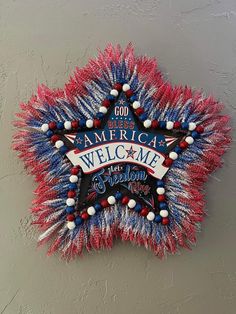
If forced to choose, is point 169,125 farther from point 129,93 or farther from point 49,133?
point 49,133

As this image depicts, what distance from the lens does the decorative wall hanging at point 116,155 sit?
1064 mm

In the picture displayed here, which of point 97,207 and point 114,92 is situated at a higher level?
point 114,92

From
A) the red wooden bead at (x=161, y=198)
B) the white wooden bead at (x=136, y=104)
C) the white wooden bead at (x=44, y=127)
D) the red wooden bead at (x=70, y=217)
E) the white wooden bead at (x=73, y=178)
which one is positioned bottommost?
the red wooden bead at (x=161, y=198)

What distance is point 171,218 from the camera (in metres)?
1.10

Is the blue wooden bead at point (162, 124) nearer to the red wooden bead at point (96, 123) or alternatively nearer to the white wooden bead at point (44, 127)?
the red wooden bead at point (96, 123)

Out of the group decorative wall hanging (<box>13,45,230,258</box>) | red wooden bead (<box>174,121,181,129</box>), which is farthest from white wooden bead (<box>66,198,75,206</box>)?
red wooden bead (<box>174,121,181,129</box>)

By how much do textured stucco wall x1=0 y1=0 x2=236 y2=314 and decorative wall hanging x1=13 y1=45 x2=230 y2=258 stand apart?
0.17 feet

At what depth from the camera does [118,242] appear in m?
1.12

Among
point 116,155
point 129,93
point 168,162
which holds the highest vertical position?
point 129,93

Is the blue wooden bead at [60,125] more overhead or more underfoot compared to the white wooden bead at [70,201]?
more overhead

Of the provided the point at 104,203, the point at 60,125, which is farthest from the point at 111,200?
the point at 60,125

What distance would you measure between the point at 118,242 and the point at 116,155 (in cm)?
23

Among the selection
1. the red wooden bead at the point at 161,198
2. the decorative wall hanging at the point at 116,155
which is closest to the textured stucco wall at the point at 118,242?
the decorative wall hanging at the point at 116,155

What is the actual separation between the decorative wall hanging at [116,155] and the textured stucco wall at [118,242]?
5 centimetres
